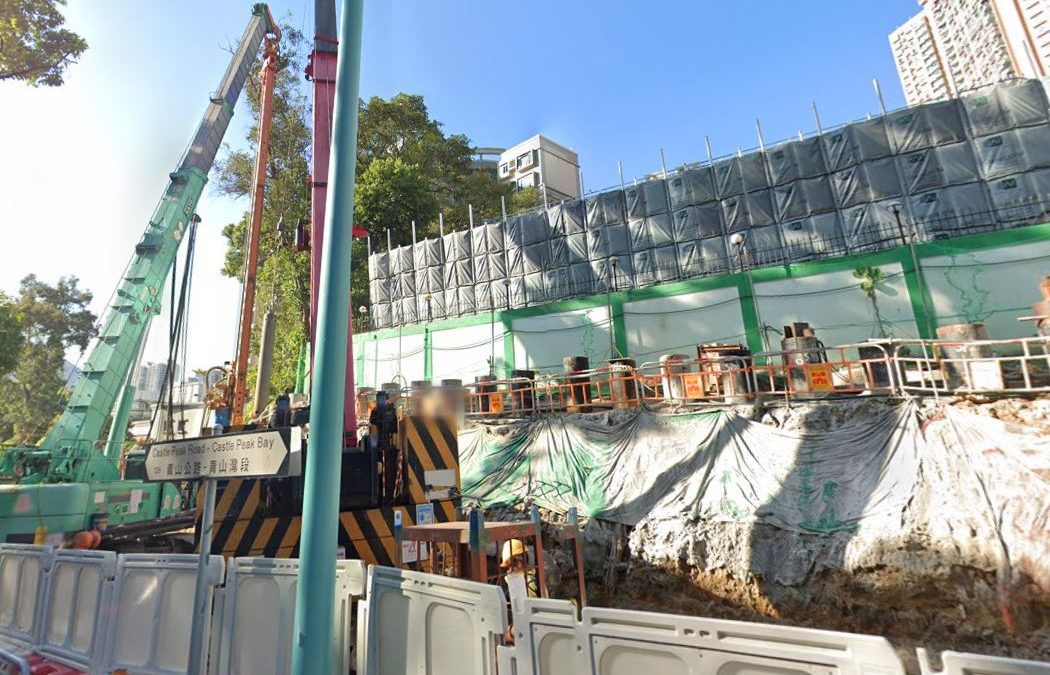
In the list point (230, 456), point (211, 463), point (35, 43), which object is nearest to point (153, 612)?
point (211, 463)

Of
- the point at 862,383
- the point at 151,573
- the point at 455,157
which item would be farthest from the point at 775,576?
the point at 455,157

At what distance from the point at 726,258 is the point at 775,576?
1654 cm

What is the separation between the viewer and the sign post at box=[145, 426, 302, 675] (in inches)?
136

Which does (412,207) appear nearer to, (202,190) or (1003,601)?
(202,190)

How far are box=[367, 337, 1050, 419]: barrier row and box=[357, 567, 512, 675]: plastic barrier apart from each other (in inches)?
208

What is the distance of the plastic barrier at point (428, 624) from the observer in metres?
3.10

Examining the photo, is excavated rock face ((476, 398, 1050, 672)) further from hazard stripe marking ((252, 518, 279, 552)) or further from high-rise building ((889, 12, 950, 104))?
high-rise building ((889, 12, 950, 104))

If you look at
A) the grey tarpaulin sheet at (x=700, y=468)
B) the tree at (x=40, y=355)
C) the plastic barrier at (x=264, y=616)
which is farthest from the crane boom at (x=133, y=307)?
the tree at (x=40, y=355)

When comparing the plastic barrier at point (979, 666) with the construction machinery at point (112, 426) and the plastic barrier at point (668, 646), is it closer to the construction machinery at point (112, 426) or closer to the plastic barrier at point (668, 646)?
the plastic barrier at point (668, 646)

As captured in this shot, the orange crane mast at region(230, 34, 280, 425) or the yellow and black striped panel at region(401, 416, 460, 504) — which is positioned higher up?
the orange crane mast at region(230, 34, 280, 425)

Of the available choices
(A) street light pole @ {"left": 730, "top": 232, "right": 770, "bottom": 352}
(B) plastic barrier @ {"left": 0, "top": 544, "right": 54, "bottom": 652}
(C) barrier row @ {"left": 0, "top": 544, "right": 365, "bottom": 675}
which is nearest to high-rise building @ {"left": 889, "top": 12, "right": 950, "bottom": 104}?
(A) street light pole @ {"left": 730, "top": 232, "right": 770, "bottom": 352}

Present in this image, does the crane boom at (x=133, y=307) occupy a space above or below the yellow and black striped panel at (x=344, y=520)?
above

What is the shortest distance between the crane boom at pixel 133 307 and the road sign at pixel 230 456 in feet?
34.7

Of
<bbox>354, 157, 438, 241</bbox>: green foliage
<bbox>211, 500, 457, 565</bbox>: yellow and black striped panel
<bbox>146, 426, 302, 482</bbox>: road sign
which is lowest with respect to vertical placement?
<bbox>211, 500, 457, 565</bbox>: yellow and black striped panel
